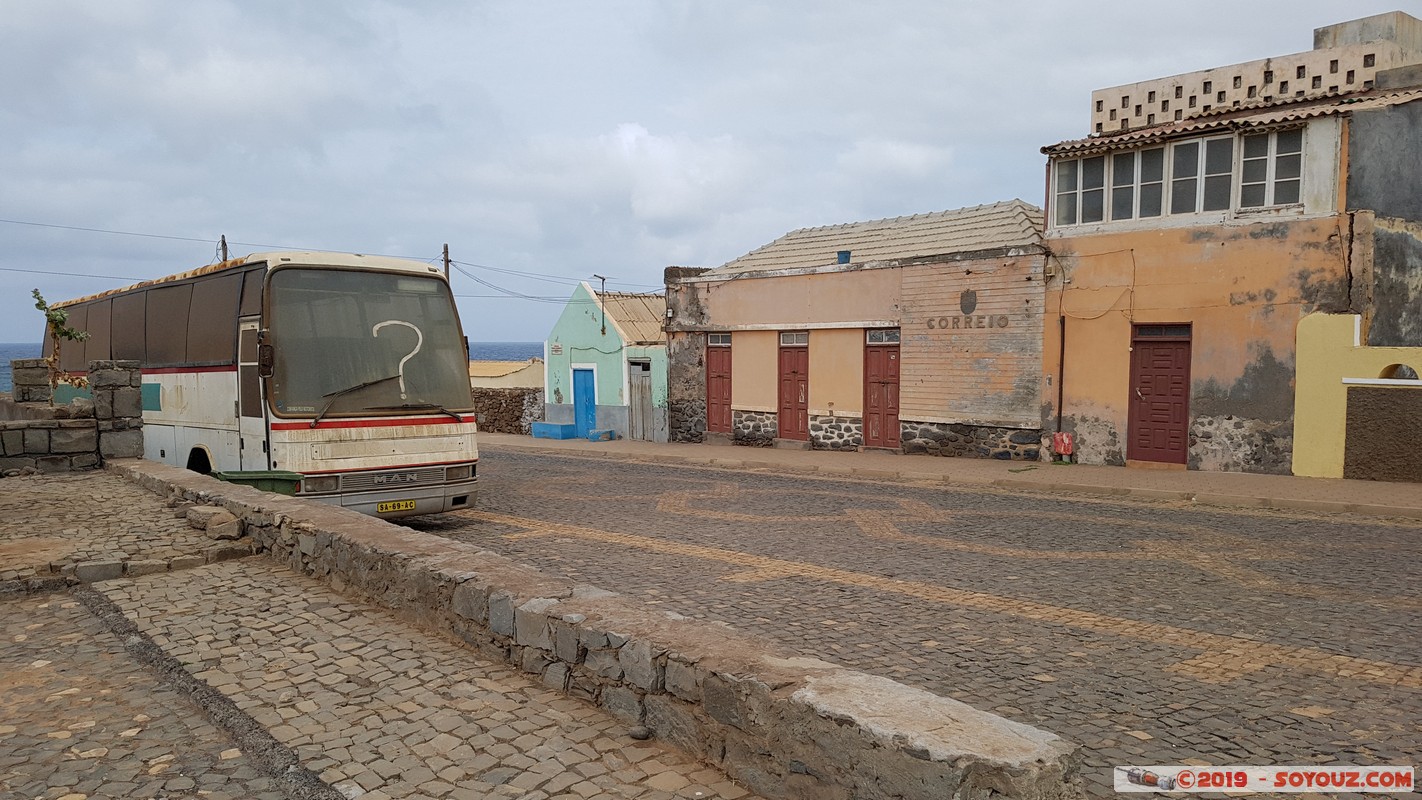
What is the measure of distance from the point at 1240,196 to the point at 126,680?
17404 millimetres

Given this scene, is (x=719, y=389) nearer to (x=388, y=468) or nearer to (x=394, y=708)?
(x=388, y=468)

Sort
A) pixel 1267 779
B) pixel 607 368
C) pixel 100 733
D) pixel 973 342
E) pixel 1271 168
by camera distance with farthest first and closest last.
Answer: pixel 607 368 < pixel 973 342 < pixel 1271 168 < pixel 100 733 < pixel 1267 779

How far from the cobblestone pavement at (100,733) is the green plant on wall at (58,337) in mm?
13203

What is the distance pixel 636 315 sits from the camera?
97.5 feet

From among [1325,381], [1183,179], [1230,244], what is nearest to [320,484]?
[1230,244]

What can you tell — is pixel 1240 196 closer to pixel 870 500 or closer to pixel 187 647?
pixel 870 500

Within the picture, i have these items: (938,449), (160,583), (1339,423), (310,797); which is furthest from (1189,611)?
(938,449)

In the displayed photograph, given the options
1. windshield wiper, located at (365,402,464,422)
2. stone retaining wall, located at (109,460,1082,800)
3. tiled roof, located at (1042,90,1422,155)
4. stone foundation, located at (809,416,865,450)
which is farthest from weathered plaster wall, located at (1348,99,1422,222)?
stone retaining wall, located at (109,460,1082,800)

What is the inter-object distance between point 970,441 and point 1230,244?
245 inches

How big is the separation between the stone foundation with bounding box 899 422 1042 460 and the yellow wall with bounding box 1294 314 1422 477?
4.58m

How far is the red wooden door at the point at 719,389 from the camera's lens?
2486cm

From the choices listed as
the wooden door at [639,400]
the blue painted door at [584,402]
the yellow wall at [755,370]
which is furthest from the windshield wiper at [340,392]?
the blue painted door at [584,402]

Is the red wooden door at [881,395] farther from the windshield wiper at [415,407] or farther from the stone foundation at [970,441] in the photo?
the windshield wiper at [415,407]

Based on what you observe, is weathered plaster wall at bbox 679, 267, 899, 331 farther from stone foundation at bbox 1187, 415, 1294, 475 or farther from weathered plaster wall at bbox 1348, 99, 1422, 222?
weathered plaster wall at bbox 1348, 99, 1422, 222
